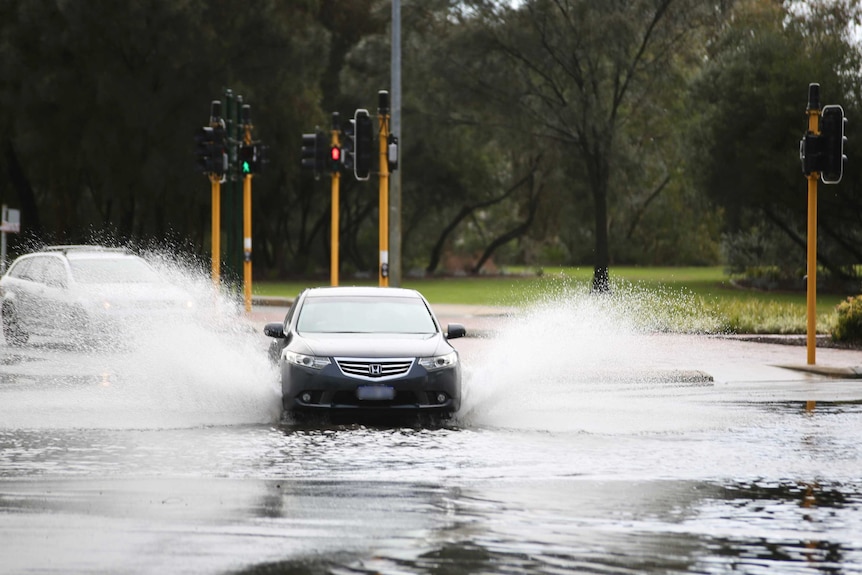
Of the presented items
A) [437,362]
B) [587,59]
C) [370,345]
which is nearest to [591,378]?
[437,362]

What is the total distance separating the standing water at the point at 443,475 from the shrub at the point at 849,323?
6.08 meters

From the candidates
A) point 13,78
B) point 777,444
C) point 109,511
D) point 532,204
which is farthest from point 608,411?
point 532,204

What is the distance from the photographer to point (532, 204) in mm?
75812

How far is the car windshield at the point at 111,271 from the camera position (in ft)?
84.7

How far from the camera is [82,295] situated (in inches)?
985

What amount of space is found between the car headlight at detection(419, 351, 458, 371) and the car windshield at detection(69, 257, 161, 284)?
11.8 m

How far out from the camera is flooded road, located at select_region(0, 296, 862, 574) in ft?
27.9

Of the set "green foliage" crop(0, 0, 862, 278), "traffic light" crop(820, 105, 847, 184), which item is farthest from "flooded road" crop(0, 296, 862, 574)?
"green foliage" crop(0, 0, 862, 278)

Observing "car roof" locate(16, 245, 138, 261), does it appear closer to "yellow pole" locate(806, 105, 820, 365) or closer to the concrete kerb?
the concrete kerb

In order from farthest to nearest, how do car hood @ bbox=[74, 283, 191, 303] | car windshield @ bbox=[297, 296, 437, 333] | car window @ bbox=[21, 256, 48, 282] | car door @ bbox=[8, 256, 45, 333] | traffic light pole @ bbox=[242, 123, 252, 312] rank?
traffic light pole @ bbox=[242, 123, 252, 312] → car window @ bbox=[21, 256, 48, 282] → car door @ bbox=[8, 256, 45, 333] → car hood @ bbox=[74, 283, 191, 303] → car windshield @ bbox=[297, 296, 437, 333]

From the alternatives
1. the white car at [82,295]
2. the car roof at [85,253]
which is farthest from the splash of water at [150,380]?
the car roof at [85,253]

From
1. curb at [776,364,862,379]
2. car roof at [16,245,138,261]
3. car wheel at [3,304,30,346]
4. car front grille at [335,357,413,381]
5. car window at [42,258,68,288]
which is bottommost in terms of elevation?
curb at [776,364,862,379]

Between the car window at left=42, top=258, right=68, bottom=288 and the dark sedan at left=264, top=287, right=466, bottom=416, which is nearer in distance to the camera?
the dark sedan at left=264, top=287, right=466, bottom=416

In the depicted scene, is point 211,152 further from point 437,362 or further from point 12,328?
point 437,362
